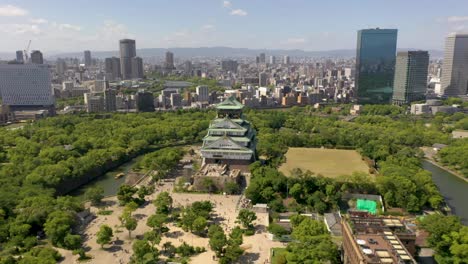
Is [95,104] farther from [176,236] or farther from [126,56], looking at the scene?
[126,56]

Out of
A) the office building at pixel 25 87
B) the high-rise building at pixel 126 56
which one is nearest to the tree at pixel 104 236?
the office building at pixel 25 87

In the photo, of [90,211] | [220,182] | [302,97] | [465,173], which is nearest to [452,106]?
[302,97]

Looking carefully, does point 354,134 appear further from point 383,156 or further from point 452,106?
point 452,106

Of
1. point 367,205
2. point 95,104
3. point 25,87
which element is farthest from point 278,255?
point 25,87

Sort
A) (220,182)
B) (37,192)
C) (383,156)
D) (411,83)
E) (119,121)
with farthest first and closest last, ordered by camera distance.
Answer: (411,83), (119,121), (383,156), (220,182), (37,192)

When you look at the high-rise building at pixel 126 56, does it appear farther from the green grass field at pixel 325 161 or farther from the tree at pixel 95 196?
the tree at pixel 95 196

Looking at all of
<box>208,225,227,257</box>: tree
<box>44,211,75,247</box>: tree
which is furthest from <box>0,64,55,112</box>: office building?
<box>208,225,227,257</box>: tree
